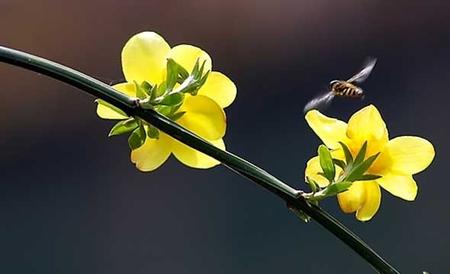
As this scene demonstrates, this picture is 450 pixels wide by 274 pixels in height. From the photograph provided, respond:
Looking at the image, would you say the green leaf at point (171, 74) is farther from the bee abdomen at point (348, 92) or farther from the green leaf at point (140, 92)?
the bee abdomen at point (348, 92)

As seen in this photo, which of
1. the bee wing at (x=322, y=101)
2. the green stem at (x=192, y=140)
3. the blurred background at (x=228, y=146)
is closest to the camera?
the green stem at (x=192, y=140)

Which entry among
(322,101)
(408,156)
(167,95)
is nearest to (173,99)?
(167,95)

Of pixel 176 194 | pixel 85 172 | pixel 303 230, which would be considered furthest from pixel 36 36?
pixel 303 230

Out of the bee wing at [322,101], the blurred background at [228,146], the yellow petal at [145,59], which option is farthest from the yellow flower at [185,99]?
the blurred background at [228,146]

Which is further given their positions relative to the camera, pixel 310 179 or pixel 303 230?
pixel 303 230

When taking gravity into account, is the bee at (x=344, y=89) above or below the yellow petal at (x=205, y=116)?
above

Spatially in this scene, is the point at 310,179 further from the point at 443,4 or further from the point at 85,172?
the point at 443,4

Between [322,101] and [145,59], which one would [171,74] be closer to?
[145,59]

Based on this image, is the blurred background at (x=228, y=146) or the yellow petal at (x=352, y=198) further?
the blurred background at (x=228, y=146)

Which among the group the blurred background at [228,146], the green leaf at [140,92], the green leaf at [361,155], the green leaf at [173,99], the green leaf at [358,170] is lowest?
the green leaf at [358,170]
